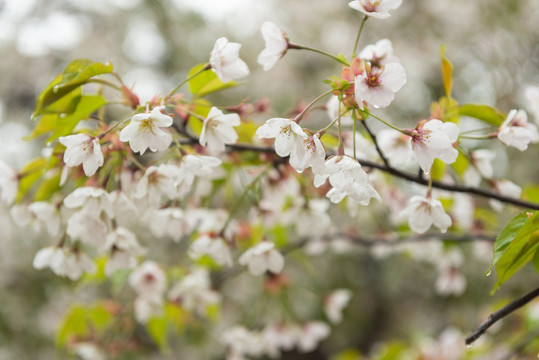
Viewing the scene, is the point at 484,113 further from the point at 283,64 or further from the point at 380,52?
the point at 283,64

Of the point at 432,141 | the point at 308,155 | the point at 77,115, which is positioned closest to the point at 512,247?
the point at 432,141

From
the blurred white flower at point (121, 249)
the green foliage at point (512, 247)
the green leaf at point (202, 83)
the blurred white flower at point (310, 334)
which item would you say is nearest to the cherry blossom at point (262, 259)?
the blurred white flower at point (121, 249)

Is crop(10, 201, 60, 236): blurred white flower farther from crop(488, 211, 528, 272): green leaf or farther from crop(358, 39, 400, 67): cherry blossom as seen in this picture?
crop(488, 211, 528, 272): green leaf

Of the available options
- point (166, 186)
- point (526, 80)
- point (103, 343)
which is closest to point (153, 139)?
point (166, 186)

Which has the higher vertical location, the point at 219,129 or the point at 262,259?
the point at 219,129

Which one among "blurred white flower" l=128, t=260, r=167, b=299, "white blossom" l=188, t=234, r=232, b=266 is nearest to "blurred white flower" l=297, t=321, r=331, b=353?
"blurred white flower" l=128, t=260, r=167, b=299

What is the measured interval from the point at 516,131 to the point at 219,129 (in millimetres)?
455

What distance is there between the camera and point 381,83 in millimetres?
592

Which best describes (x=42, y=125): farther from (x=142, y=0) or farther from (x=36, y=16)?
(x=142, y=0)

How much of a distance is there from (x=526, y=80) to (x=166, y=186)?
2.74 meters

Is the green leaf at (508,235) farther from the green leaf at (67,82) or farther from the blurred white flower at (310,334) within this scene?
the blurred white flower at (310,334)

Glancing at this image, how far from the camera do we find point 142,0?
458cm

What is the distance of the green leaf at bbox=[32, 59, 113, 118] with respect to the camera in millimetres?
653

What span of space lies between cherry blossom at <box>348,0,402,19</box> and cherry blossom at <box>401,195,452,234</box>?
28 centimetres
